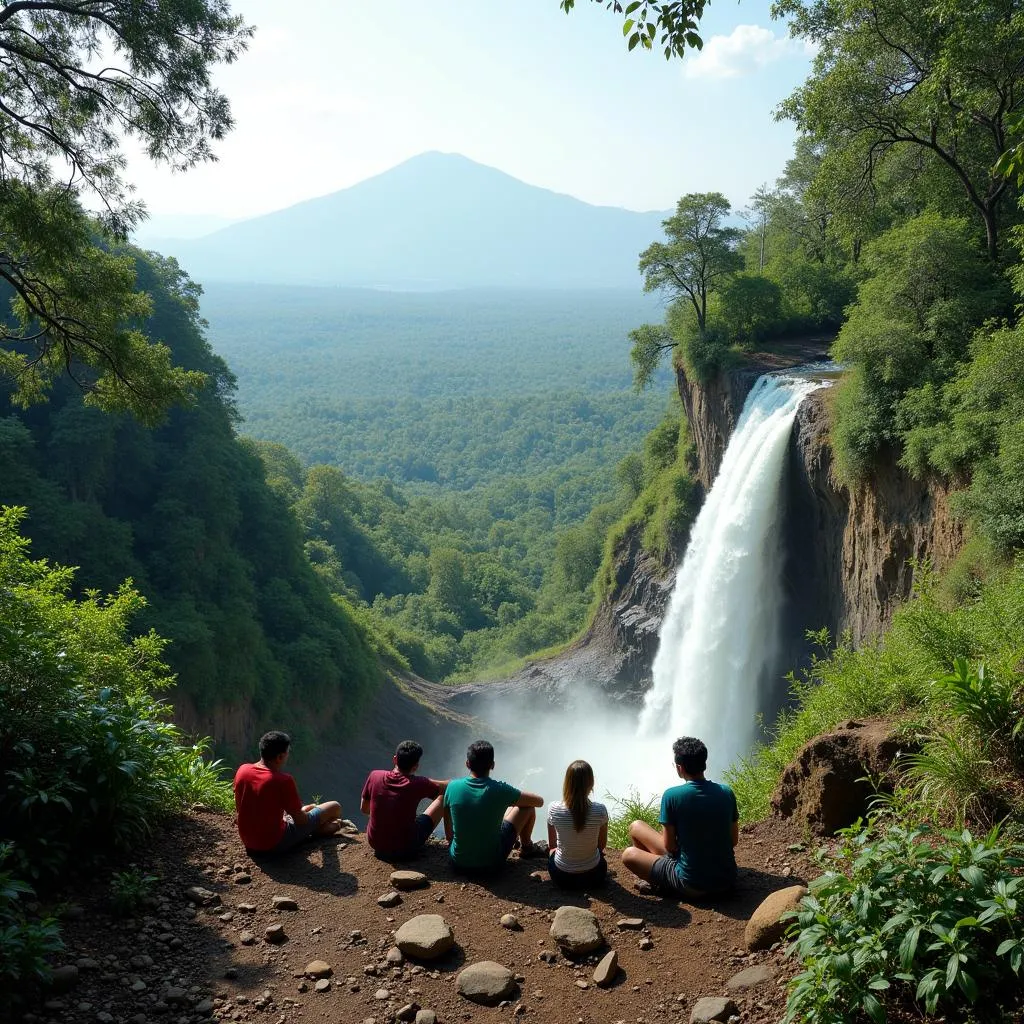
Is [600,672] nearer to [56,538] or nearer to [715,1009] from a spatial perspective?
[56,538]

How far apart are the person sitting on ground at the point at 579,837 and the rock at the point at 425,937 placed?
900mm

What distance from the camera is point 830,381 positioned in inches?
695

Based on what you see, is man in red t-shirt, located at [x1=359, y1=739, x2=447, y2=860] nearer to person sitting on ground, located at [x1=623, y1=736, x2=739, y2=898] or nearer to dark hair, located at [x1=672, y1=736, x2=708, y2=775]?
person sitting on ground, located at [x1=623, y1=736, x2=739, y2=898]

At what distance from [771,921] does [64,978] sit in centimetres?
375

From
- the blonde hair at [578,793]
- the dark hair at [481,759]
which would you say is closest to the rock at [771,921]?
the blonde hair at [578,793]

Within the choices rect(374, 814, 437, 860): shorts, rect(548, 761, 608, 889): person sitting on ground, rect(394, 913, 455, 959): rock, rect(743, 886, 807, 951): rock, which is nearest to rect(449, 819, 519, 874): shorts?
rect(374, 814, 437, 860): shorts

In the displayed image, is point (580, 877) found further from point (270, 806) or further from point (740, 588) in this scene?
point (740, 588)

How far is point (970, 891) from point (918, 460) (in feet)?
31.0

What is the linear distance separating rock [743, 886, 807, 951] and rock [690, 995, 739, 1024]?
515 mm

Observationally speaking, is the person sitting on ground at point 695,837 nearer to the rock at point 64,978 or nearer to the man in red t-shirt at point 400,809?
the man in red t-shirt at point 400,809

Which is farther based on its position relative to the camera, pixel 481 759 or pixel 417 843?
pixel 417 843

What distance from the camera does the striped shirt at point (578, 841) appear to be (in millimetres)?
5422

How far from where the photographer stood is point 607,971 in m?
4.46

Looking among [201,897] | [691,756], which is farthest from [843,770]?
[201,897]
